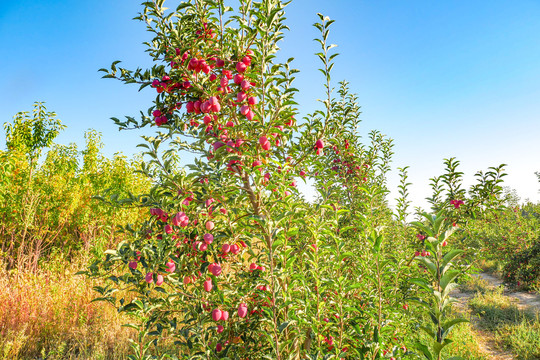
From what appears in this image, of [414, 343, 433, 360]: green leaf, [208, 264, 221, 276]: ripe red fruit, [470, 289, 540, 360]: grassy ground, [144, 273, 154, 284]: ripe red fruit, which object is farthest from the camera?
[470, 289, 540, 360]: grassy ground

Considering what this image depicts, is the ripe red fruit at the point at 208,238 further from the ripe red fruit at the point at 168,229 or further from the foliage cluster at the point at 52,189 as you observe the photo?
the foliage cluster at the point at 52,189

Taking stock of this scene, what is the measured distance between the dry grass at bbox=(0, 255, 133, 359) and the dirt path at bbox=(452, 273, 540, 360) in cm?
515

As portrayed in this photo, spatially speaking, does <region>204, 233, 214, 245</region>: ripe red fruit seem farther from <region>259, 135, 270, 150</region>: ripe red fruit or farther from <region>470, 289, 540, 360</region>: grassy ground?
<region>470, 289, 540, 360</region>: grassy ground

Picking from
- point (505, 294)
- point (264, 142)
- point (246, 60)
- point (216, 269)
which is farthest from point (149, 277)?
point (505, 294)

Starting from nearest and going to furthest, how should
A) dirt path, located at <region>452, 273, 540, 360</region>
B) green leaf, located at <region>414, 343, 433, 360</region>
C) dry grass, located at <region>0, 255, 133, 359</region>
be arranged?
green leaf, located at <region>414, 343, 433, 360</region> → dry grass, located at <region>0, 255, 133, 359</region> → dirt path, located at <region>452, 273, 540, 360</region>

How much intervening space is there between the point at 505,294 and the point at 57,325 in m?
12.1

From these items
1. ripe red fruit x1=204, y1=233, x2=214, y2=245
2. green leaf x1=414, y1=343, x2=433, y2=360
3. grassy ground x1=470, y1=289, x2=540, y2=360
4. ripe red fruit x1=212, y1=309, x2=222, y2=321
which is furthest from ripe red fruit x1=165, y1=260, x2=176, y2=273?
grassy ground x1=470, y1=289, x2=540, y2=360

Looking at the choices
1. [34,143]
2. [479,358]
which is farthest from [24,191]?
[479,358]

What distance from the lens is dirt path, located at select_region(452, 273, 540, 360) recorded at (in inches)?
197

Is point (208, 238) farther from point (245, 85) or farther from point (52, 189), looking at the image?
point (52, 189)

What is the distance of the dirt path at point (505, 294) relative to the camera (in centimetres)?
500

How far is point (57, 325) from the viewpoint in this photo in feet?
15.8

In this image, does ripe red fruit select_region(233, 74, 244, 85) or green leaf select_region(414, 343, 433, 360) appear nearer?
green leaf select_region(414, 343, 433, 360)

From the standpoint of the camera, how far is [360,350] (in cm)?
169
